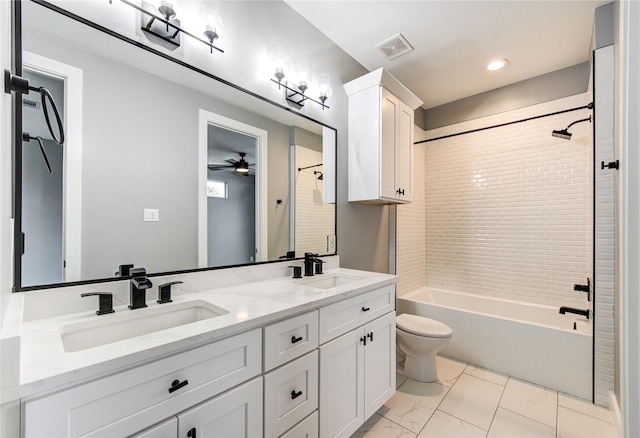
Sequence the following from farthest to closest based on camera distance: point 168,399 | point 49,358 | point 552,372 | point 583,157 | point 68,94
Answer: point 583,157 < point 552,372 < point 68,94 < point 168,399 < point 49,358

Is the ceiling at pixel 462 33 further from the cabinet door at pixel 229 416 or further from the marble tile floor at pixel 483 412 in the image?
the marble tile floor at pixel 483 412

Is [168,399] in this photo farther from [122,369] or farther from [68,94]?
[68,94]

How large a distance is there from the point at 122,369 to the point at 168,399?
18cm

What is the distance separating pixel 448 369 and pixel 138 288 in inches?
99.9

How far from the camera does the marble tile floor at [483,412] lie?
5.77 feet

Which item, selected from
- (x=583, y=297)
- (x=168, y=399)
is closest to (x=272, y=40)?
(x=168, y=399)

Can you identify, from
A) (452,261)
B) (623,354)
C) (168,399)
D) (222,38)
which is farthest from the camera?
(452,261)

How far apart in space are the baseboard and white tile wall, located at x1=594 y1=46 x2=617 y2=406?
5 centimetres

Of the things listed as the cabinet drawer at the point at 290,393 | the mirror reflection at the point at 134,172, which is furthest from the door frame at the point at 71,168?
the cabinet drawer at the point at 290,393

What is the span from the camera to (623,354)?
23.5 inches

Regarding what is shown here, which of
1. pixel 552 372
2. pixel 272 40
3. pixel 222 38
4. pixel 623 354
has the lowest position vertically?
pixel 552 372

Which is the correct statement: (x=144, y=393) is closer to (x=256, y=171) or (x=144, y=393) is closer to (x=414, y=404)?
(x=256, y=171)

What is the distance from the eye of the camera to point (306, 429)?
1291 mm

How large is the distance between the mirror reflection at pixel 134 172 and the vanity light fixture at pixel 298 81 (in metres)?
0.24
